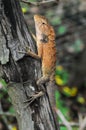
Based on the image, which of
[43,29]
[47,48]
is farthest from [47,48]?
[43,29]

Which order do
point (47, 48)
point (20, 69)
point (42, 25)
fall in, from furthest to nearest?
1. point (42, 25)
2. point (47, 48)
3. point (20, 69)

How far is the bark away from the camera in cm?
254

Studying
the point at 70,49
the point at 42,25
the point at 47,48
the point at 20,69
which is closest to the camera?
the point at 20,69

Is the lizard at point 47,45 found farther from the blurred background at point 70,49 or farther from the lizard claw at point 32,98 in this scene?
the blurred background at point 70,49

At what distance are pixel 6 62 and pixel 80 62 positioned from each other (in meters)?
6.46

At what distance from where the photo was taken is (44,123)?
2.75 meters

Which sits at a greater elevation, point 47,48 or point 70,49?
point 47,48

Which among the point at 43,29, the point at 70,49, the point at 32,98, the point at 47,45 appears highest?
the point at 43,29

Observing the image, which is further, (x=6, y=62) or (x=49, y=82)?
(x=49, y=82)

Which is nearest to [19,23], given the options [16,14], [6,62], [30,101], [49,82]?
[16,14]

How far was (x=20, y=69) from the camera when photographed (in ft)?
8.68

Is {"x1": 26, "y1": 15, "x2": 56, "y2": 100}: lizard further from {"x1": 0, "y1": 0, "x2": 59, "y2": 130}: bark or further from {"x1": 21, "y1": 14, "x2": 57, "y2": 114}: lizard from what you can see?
{"x1": 0, "y1": 0, "x2": 59, "y2": 130}: bark

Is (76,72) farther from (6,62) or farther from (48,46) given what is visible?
(6,62)

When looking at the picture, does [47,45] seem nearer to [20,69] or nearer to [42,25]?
[42,25]
